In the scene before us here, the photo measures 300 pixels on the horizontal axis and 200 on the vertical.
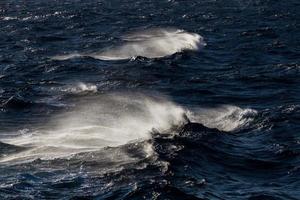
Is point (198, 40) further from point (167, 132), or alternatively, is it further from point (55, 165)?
point (55, 165)

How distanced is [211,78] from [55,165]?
1837 centimetres

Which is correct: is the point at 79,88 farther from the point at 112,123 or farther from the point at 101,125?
the point at 101,125

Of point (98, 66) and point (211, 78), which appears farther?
point (98, 66)

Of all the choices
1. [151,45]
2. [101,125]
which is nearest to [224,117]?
[101,125]

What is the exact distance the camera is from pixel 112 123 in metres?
29.0

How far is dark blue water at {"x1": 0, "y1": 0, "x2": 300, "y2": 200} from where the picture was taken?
21.1 meters

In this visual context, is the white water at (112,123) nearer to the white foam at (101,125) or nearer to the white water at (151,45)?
the white foam at (101,125)

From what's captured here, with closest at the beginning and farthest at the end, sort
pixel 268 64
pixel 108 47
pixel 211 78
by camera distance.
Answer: pixel 211 78 → pixel 268 64 → pixel 108 47

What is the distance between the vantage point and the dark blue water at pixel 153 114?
21.1m

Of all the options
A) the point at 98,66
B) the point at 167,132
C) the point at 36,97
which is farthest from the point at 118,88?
the point at 167,132

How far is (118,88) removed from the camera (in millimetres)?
36656

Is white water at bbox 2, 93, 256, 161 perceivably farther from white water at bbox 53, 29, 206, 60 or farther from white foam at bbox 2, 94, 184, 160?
white water at bbox 53, 29, 206, 60

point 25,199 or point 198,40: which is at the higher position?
point 25,199

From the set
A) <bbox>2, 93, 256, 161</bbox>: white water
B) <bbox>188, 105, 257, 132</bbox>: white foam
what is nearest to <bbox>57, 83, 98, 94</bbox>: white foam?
<bbox>2, 93, 256, 161</bbox>: white water
